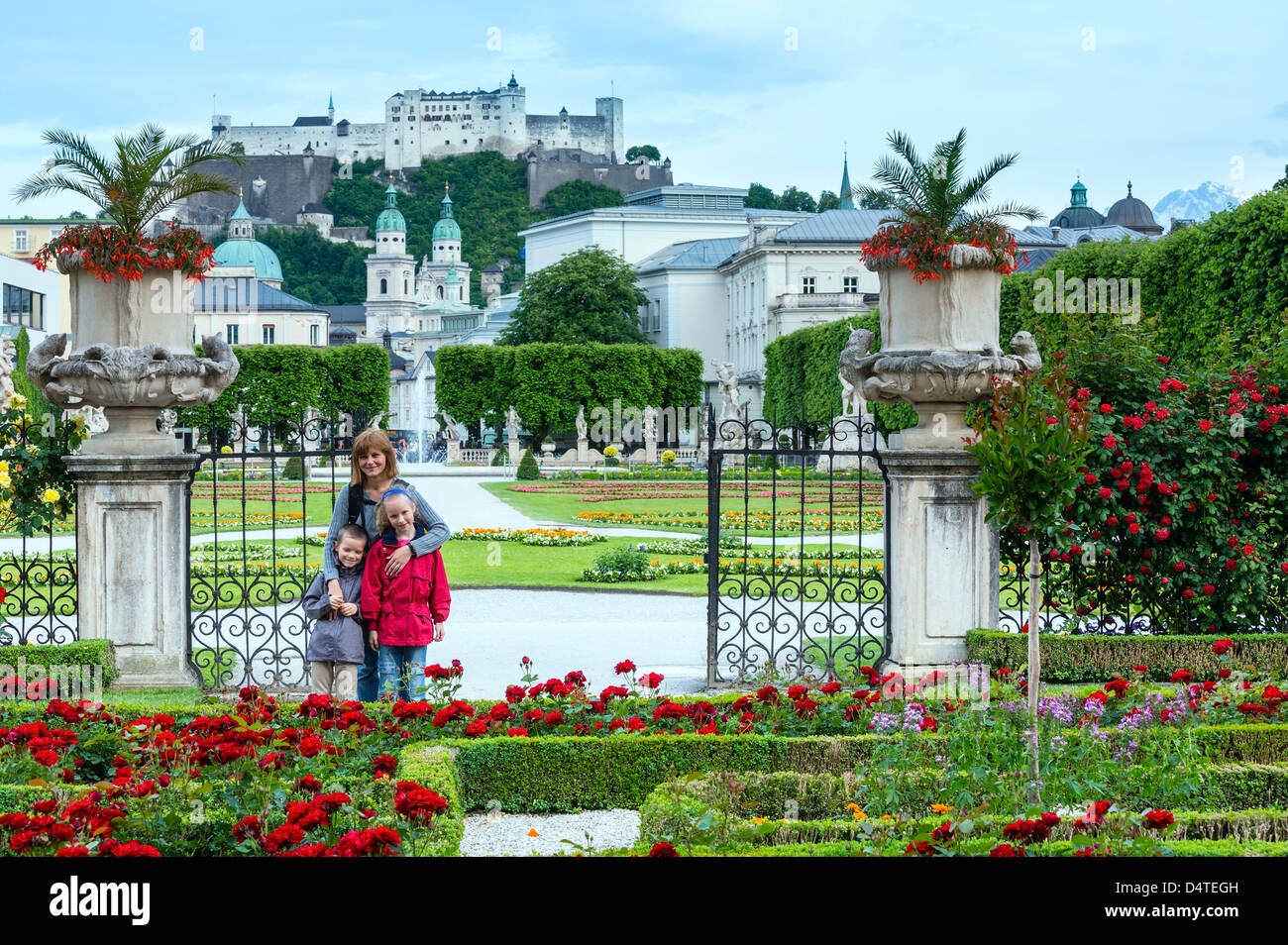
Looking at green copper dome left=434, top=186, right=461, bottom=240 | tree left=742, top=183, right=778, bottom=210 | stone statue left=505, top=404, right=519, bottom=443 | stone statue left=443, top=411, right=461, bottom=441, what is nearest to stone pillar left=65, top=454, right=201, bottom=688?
stone statue left=505, top=404, right=519, bottom=443

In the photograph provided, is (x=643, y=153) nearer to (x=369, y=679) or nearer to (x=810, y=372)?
(x=810, y=372)

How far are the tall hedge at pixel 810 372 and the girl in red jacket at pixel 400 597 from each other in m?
31.8

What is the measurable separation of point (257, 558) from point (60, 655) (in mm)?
8880

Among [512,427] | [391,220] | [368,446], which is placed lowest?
[368,446]

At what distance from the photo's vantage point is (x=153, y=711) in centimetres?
640

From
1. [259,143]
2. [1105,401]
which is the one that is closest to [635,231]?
[259,143]

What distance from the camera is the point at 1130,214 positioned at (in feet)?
286

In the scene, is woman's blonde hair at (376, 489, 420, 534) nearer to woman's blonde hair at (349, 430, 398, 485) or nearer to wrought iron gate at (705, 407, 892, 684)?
woman's blonde hair at (349, 430, 398, 485)

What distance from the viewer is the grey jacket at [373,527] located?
6.49 meters

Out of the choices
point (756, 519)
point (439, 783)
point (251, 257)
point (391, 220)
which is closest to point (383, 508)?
point (439, 783)

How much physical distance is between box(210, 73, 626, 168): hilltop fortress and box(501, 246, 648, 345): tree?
196ft

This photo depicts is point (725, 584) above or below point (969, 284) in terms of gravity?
below
